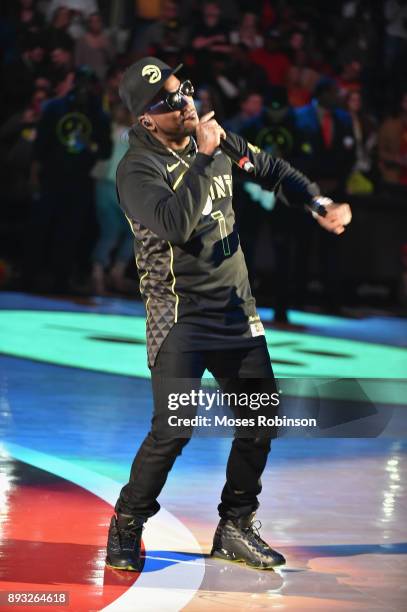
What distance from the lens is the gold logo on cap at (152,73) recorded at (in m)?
5.57

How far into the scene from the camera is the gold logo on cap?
18.3ft

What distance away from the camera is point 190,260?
570 cm

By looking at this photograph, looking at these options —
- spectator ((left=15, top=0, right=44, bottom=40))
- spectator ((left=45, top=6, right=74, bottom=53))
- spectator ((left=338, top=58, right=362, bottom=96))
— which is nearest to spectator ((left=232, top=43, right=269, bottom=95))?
spectator ((left=338, top=58, right=362, bottom=96))

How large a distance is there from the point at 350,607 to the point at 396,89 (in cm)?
1408

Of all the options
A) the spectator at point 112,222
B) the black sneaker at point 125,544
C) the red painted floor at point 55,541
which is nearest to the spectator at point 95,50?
the spectator at point 112,222

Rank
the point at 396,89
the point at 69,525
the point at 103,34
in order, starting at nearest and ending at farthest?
the point at 69,525 < the point at 103,34 < the point at 396,89

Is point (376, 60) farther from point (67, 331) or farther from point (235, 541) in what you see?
point (235, 541)

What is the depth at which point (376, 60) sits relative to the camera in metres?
19.1

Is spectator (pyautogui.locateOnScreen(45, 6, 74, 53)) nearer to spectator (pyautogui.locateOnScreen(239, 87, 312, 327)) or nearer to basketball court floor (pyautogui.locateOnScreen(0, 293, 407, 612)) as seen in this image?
spectator (pyautogui.locateOnScreen(239, 87, 312, 327))

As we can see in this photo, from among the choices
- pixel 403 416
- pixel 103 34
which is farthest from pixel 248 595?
pixel 103 34

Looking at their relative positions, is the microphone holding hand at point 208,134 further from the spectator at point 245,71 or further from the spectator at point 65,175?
the spectator at point 245,71

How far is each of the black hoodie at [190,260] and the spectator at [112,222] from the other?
9619mm

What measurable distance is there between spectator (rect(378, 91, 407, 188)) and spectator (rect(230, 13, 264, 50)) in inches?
86.2

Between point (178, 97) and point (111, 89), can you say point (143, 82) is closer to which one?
point (178, 97)
